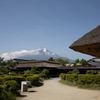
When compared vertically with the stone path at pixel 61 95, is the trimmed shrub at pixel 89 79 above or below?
above

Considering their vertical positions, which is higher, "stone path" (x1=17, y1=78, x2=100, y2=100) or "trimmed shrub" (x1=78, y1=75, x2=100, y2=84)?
"trimmed shrub" (x1=78, y1=75, x2=100, y2=84)

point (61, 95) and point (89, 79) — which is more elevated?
point (89, 79)

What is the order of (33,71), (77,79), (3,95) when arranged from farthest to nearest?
(33,71) → (77,79) → (3,95)

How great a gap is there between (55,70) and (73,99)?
28221 millimetres

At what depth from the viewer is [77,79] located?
15961 mm

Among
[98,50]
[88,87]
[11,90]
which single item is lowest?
[88,87]

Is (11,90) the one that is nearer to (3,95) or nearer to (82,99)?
(3,95)

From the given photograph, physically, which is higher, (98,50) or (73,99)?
(98,50)

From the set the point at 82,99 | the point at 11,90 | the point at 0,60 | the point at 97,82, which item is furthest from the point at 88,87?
the point at 0,60

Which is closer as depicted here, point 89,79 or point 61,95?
point 61,95

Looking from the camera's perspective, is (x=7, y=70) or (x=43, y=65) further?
(x=43, y=65)

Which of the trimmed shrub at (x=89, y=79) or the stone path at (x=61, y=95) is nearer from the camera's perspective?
the stone path at (x=61, y=95)

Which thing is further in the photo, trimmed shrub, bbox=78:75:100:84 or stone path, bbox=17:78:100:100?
trimmed shrub, bbox=78:75:100:84

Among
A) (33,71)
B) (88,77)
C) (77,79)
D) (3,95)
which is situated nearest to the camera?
(3,95)
